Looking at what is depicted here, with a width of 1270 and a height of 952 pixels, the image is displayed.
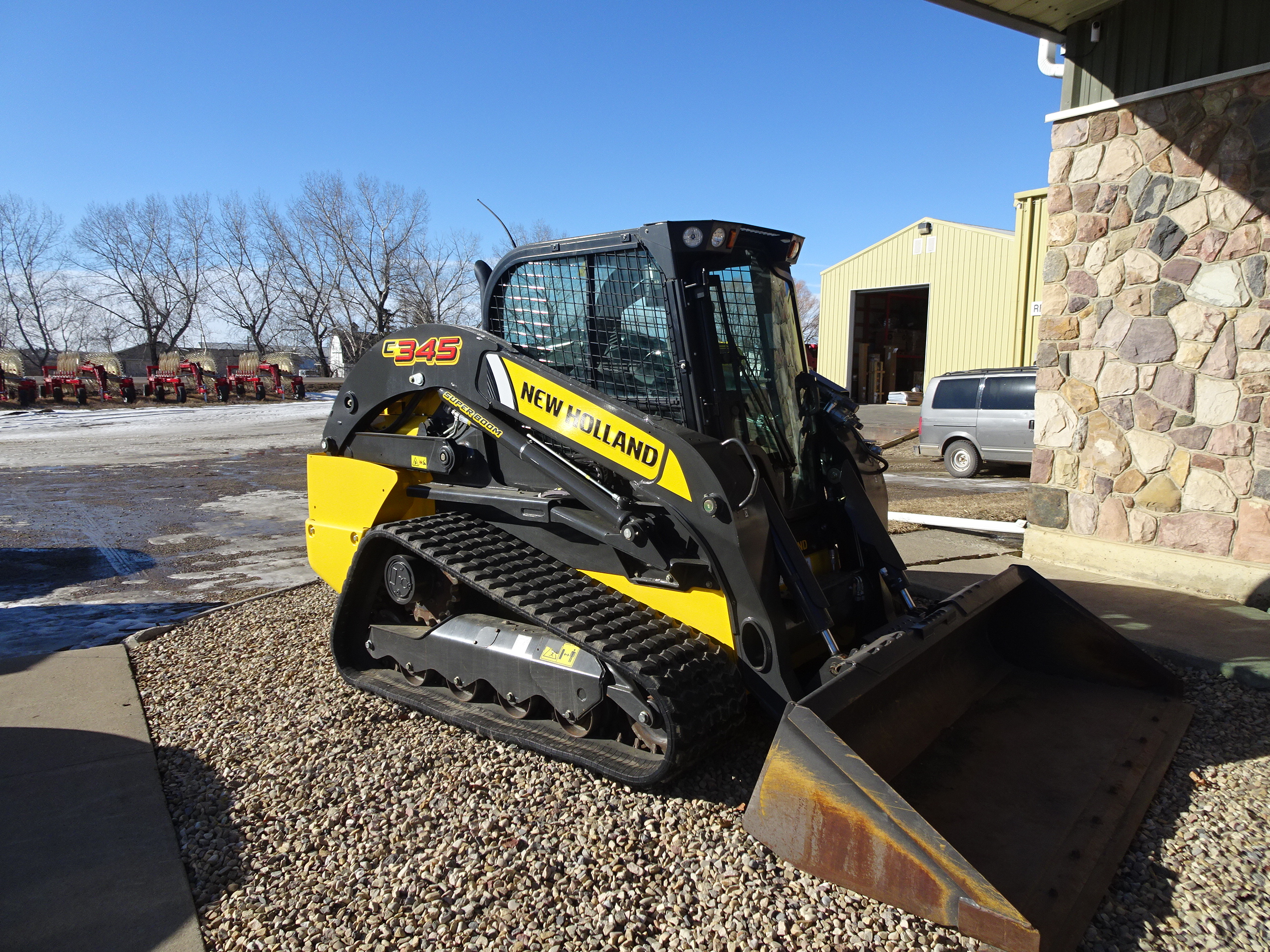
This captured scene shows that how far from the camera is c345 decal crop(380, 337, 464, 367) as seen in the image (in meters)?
4.45

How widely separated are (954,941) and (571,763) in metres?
1.64

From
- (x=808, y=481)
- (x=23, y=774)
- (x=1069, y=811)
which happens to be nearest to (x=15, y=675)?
(x=23, y=774)

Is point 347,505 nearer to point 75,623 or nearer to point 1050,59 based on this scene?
point 75,623

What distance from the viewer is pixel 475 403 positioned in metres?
4.34

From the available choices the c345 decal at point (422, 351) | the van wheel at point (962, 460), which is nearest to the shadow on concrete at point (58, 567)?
the c345 decal at point (422, 351)

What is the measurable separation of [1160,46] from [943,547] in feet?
13.5

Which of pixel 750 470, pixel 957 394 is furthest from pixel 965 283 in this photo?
pixel 750 470

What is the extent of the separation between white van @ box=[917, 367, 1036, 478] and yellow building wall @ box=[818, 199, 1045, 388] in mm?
8251

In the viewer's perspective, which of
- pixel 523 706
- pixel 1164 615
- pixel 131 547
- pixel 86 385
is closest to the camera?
pixel 523 706

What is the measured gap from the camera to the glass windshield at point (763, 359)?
3.89 meters

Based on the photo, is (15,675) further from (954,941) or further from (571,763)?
(954,941)

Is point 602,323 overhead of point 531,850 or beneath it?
overhead

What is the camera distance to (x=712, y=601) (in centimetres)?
360

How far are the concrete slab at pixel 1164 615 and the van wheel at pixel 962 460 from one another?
274 inches
